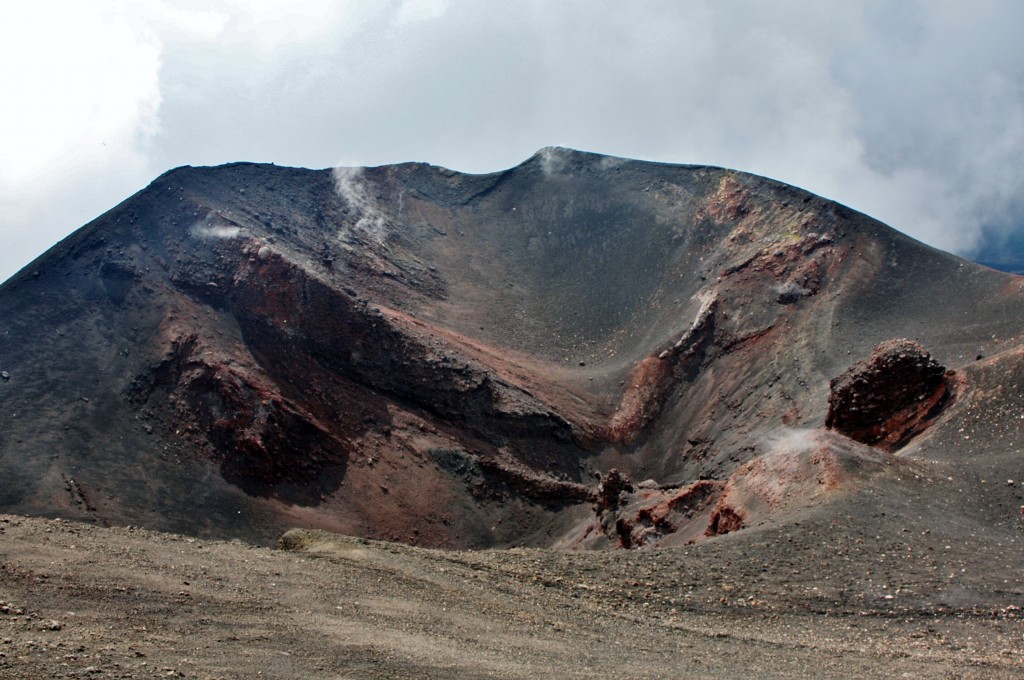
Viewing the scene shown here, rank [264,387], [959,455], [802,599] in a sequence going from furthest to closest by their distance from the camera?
[264,387] < [959,455] < [802,599]

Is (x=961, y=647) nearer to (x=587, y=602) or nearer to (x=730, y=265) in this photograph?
(x=587, y=602)

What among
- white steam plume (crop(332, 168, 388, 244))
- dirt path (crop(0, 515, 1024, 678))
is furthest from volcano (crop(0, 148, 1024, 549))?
dirt path (crop(0, 515, 1024, 678))

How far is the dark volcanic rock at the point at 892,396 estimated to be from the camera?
26.8 m

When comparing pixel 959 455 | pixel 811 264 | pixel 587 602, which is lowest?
pixel 587 602

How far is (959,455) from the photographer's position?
23312 mm

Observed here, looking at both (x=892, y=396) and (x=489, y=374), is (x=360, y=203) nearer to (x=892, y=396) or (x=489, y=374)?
(x=489, y=374)

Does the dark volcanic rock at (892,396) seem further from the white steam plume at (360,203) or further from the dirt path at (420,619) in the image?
the white steam plume at (360,203)

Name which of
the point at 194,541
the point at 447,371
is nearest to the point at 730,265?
the point at 447,371

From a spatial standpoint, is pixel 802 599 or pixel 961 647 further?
pixel 802 599

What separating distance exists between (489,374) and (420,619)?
2698 cm

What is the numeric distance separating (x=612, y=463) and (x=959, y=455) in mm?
19212

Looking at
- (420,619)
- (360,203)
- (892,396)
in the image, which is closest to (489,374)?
(892,396)

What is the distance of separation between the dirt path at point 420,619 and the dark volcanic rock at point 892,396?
443 inches

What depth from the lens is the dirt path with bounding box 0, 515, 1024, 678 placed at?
37.7 feet
